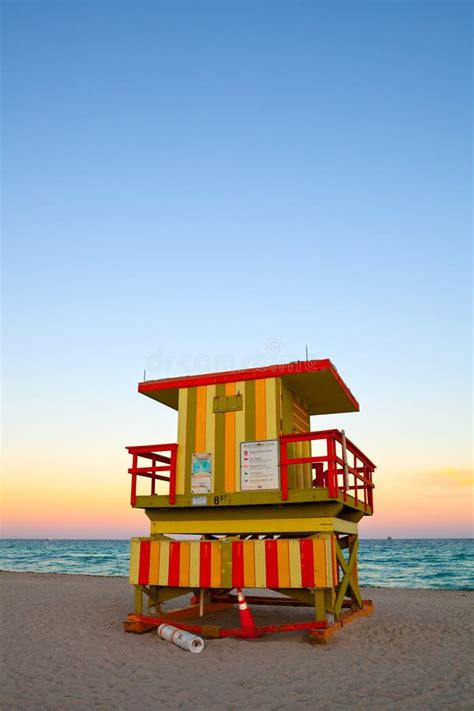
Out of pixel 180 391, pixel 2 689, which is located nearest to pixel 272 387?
pixel 180 391

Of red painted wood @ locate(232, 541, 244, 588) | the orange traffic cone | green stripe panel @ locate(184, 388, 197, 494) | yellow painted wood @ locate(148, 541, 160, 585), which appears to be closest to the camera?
red painted wood @ locate(232, 541, 244, 588)

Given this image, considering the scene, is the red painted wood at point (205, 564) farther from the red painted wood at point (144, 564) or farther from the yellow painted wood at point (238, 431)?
the yellow painted wood at point (238, 431)

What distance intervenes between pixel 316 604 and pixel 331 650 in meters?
0.80

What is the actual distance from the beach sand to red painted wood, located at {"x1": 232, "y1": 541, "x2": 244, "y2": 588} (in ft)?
3.61

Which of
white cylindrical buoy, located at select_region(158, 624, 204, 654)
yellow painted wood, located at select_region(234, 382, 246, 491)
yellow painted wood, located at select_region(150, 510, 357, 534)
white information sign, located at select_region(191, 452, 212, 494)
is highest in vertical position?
yellow painted wood, located at select_region(234, 382, 246, 491)

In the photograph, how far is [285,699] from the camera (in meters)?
7.27

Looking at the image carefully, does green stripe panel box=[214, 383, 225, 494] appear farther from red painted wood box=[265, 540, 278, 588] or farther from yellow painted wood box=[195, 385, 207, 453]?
red painted wood box=[265, 540, 278, 588]

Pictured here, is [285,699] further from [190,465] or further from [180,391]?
[180,391]

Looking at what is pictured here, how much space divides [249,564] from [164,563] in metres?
1.95

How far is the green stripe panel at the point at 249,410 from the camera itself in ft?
40.7

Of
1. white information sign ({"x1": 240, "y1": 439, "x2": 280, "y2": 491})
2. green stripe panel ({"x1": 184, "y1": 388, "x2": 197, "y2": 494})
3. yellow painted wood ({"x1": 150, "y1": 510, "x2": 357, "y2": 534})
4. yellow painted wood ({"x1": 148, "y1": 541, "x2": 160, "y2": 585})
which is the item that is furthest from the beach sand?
green stripe panel ({"x1": 184, "y1": 388, "x2": 197, "y2": 494})

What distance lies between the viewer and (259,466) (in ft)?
39.6

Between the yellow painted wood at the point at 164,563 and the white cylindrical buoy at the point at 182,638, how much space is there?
2.88 ft

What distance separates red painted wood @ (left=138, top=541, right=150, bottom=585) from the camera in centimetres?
1176
